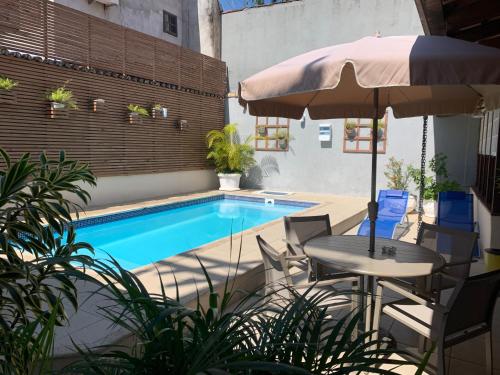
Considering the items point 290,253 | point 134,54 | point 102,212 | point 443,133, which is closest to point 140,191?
point 102,212

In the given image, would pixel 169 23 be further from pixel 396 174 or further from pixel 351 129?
pixel 396 174

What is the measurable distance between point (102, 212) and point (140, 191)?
2.43 metres

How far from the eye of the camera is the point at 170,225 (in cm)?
927

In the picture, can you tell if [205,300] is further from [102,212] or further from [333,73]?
[102,212]

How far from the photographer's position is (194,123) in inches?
504

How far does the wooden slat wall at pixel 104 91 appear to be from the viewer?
7.96 meters

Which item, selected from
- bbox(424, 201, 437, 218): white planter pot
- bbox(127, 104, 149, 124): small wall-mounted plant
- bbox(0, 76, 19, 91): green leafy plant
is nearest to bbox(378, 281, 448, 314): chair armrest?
bbox(424, 201, 437, 218): white planter pot

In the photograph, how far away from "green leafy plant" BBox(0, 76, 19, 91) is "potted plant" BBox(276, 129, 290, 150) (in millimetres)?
7802

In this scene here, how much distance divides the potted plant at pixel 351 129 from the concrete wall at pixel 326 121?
261 mm

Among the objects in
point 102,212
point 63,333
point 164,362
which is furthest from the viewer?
A: point 102,212

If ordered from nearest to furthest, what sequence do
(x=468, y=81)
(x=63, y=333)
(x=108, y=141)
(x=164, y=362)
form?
(x=164, y=362)
(x=468, y=81)
(x=63, y=333)
(x=108, y=141)

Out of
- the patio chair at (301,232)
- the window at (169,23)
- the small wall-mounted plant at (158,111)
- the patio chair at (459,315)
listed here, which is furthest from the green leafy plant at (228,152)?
the patio chair at (459,315)

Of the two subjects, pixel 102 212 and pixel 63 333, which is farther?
pixel 102 212

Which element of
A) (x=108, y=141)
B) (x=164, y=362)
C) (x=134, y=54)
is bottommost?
(x=164, y=362)
